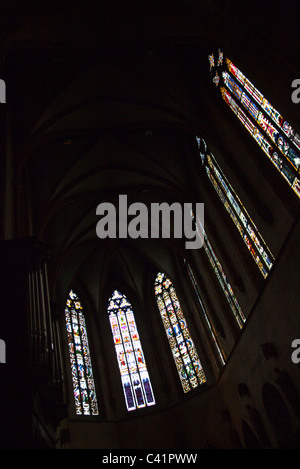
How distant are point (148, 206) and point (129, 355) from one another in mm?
7125

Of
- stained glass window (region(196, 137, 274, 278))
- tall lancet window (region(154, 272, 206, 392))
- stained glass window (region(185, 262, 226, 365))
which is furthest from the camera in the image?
tall lancet window (region(154, 272, 206, 392))

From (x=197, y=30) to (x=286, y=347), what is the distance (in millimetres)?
8656

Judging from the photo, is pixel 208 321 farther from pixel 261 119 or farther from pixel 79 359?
pixel 261 119

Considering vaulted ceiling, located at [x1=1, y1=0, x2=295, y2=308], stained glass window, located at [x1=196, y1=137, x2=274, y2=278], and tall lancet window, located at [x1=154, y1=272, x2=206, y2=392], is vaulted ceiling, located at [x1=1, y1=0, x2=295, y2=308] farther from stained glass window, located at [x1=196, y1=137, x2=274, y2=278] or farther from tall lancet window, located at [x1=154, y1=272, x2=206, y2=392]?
tall lancet window, located at [x1=154, y1=272, x2=206, y2=392]

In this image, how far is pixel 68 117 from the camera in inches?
527

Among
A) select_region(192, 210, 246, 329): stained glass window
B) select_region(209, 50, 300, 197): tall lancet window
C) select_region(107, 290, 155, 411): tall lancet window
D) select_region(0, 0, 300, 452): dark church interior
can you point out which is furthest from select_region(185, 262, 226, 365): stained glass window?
select_region(209, 50, 300, 197): tall lancet window

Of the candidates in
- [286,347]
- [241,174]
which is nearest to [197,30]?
[241,174]

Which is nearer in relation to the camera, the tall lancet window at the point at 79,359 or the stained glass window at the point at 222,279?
the stained glass window at the point at 222,279

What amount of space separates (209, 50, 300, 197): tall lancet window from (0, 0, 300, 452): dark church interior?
0.09m

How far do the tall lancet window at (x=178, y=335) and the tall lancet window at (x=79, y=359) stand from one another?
3938mm

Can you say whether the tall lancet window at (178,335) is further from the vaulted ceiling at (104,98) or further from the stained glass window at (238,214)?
the stained glass window at (238,214)

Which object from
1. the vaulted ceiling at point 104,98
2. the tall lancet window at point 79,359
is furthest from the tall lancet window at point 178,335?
the vaulted ceiling at point 104,98

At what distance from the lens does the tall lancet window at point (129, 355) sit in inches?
685

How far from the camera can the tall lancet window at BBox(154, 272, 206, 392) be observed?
675 inches
